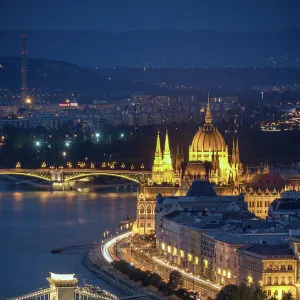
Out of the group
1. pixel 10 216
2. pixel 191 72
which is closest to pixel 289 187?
pixel 10 216

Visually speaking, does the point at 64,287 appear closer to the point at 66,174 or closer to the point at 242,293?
the point at 242,293

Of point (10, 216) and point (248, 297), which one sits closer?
point (248, 297)

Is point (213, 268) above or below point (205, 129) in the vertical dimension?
below

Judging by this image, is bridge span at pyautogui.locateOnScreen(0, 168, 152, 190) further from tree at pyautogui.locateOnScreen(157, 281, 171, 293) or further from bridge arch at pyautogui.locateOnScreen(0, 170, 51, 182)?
tree at pyautogui.locateOnScreen(157, 281, 171, 293)

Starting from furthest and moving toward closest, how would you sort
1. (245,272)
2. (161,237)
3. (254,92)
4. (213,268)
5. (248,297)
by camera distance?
(254,92) < (161,237) < (213,268) < (245,272) < (248,297)

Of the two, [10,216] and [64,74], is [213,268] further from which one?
[64,74]

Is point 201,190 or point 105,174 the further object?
point 105,174

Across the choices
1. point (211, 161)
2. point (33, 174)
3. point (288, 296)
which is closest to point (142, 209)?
point (211, 161)
